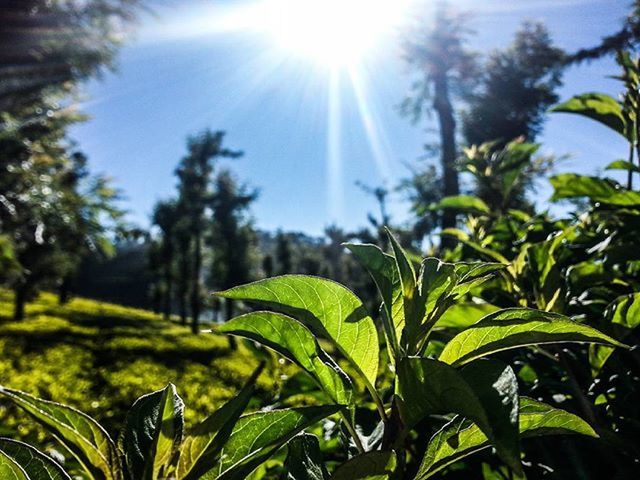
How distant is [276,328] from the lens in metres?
0.50

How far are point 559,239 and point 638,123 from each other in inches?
18.7

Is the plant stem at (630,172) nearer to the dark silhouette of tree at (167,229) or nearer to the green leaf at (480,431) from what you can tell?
the green leaf at (480,431)

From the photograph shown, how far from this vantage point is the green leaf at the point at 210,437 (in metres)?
0.38

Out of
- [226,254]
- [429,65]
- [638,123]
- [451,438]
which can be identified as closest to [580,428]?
[451,438]

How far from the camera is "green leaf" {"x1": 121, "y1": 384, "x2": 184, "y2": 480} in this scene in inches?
15.3

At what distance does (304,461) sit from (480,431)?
0.22 metres

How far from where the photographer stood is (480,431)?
1.46 feet

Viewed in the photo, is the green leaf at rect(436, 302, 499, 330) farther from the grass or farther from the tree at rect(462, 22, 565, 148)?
the tree at rect(462, 22, 565, 148)

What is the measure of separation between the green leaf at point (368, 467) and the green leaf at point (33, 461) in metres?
0.29

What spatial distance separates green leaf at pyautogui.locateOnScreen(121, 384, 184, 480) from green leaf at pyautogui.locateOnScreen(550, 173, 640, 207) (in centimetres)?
100

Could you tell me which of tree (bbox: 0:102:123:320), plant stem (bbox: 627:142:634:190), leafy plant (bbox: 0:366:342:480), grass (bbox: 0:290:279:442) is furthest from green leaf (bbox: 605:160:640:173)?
tree (bbox: 0:102:123:320)

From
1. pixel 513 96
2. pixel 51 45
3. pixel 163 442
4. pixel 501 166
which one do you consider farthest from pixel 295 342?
pixel 513 96

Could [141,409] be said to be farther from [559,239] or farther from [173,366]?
[173,366]

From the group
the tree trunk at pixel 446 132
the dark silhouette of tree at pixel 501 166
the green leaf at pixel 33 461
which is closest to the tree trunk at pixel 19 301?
the tree trunk at pixel 446 132
